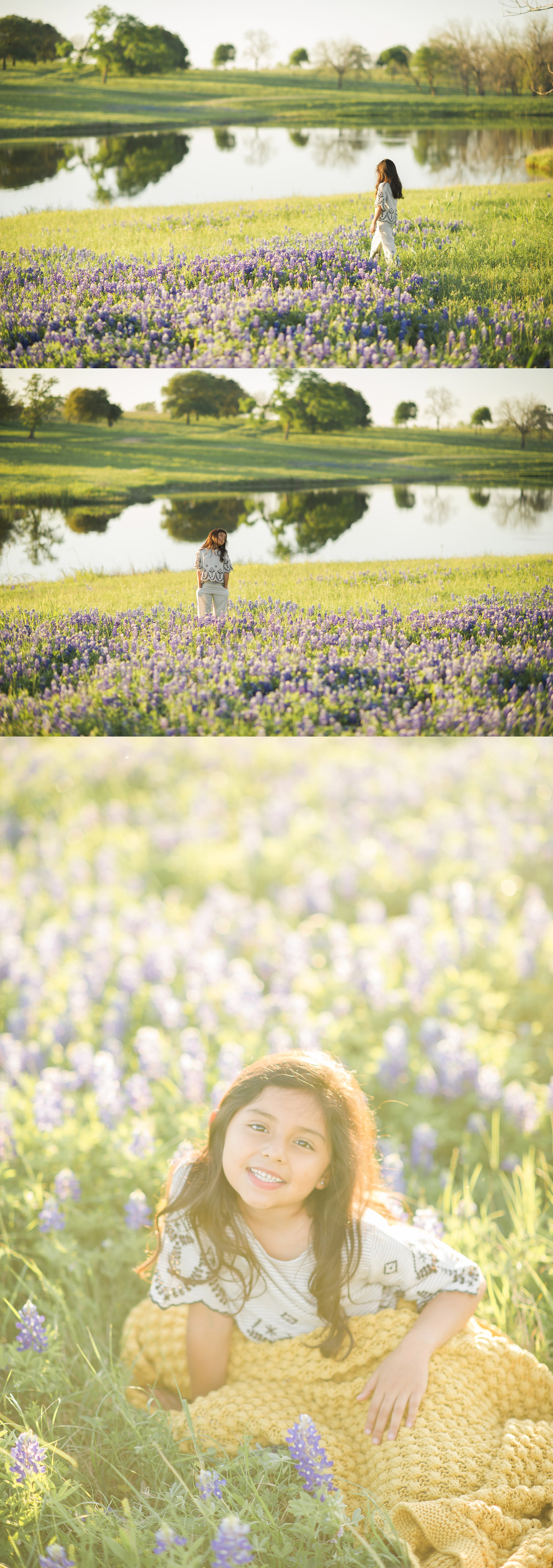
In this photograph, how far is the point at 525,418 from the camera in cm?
562

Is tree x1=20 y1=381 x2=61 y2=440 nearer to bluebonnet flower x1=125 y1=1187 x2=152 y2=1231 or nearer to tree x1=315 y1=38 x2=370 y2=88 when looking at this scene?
tree x1=315 y1=38 x2=370 y2=88

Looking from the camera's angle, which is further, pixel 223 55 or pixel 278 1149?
pixel 223 55

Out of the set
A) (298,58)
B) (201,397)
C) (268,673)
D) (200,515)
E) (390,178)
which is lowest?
(268,673)

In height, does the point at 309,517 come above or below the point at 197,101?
below

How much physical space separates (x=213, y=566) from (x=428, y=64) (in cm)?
301

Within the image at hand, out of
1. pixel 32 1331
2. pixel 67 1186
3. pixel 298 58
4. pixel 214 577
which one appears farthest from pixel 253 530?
pixel 32 1331

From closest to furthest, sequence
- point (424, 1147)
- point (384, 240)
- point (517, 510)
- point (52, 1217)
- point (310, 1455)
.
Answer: point (310, 1455) → point (52, 1217) → point (424, 1147) → point (384, 240) → point (517, 510)

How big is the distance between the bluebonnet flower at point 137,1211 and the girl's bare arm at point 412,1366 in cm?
89

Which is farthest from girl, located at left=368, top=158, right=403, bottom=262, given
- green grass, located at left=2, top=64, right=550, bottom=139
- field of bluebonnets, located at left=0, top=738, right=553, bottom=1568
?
field of bluebonnets, located at left=0, top=738, right=553, bottom=1568

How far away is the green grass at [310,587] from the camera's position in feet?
18.2

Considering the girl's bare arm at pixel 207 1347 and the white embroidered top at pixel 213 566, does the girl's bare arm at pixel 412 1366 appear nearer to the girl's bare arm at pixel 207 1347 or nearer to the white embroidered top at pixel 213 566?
the girl's bare arm at pixel 207 1347

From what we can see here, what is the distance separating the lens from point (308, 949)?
4.77 m

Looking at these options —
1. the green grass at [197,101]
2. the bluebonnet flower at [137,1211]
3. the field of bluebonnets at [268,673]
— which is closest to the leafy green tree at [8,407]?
the field of bluebonnets at [268,673]

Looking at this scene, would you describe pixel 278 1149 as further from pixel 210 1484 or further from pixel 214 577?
pixel 214 577
